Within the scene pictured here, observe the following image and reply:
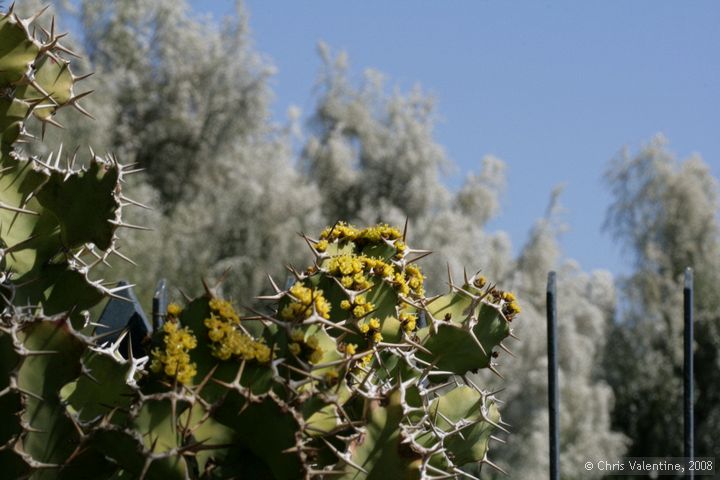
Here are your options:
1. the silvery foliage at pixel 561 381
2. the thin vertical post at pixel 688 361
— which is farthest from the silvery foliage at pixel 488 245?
the thin vertical post at pixel 688 361

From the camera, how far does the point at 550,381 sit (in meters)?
2.77

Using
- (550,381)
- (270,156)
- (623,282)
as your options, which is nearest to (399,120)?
(270,156)

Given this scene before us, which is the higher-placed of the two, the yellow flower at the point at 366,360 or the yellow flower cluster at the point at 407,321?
the yellow flower cluster at the point at 407,321

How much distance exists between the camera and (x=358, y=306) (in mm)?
2240

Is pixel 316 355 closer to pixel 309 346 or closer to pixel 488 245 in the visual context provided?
pixel 309 346

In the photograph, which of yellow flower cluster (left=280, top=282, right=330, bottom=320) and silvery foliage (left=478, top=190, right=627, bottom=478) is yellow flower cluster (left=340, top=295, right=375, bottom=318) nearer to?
yellow flower cluster (left=280, top=282, right=330, bottom=320)

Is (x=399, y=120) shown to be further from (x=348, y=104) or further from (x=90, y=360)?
(x=90, y=360)

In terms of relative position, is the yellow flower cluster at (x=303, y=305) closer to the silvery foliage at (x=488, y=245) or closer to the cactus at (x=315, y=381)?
the cactus at (x=315, y=381)

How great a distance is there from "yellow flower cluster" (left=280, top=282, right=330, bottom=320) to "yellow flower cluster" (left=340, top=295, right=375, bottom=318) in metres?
0.10

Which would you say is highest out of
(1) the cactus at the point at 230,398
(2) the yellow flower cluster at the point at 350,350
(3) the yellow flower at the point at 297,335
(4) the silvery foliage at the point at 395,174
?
(4) the silvery foliage at the point at 395,174

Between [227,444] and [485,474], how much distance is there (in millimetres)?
23145

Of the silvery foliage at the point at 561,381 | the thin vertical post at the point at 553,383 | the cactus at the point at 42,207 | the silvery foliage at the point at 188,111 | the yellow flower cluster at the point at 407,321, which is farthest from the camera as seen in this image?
the silvery foliage at the point at 188,111

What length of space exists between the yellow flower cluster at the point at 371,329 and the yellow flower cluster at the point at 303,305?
0.47 feet

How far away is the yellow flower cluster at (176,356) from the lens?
6.59 feet
